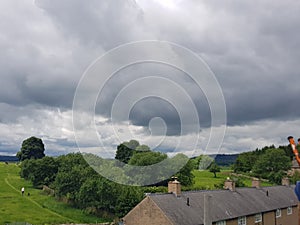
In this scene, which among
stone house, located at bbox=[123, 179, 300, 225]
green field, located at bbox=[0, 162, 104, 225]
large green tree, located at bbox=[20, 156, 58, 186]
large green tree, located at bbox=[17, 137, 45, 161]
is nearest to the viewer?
stone house, located at bbox=[123, 179, 300, 225]

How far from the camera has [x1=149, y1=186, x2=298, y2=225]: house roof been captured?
37.0 m

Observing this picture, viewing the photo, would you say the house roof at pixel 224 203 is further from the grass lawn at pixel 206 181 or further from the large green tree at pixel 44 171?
the large green tree at pixel 44 171

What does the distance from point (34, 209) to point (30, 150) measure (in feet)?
220

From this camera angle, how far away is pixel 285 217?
5306 cm

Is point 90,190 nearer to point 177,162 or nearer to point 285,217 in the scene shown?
point 177,162

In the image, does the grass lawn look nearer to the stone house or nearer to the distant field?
the distant field

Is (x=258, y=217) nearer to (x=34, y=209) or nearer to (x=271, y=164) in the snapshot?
(x=34, y=209)

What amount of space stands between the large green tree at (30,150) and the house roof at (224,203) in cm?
8949

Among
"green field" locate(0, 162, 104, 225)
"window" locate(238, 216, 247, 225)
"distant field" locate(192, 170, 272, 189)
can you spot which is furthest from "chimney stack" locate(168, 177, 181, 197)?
"distant field" locate(192, 170, 272, 189)

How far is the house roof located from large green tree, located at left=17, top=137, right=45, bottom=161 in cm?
8949

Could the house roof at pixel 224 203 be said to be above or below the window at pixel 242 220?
above

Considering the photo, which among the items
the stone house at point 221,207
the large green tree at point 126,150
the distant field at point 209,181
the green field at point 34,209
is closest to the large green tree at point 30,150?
the large green tree at point 126,150

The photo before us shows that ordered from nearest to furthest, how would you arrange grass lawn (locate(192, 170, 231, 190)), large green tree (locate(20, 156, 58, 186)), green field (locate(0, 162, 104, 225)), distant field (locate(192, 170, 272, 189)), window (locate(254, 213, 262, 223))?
1. window (locate(254, 213, 262, 223))
2. green field (locate(0, 162, 104, 225))
3. grass lawn (locate(192, 170, 231, 190))
4. distant field (locate(192, 170, 272, 189))
5. large green tree (locate(20, 156, 58, 186))

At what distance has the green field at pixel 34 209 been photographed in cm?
5731
